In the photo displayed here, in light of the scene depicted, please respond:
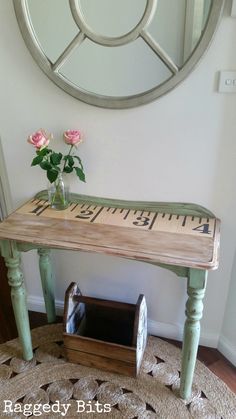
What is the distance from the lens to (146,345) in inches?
64.7

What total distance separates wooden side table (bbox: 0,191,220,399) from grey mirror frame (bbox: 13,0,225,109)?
1.41 ft

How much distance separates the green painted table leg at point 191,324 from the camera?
3.62ft

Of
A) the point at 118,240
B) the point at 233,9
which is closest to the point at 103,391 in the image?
the point at 118,240

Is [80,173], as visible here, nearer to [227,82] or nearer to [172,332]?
[227,82]

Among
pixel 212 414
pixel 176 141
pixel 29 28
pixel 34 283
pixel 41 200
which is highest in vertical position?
pixel 29 28

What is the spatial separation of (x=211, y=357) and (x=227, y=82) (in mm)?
1258

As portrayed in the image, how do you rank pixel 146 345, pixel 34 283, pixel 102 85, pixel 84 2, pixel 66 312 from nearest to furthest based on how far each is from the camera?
pixel 84 2
pixel 102 85
pixel 66 312
pixel 146 345
pixel 34 283

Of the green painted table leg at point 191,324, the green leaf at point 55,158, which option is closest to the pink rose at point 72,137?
the green leaf at point 55,158

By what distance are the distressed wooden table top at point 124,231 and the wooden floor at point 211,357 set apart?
72 centimetres

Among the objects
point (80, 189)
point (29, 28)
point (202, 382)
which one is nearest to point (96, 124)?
point (80, 189)

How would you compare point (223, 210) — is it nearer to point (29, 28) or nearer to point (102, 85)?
point (102, 85)

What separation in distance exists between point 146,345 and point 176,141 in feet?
3.33

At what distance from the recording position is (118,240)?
1.18 meters

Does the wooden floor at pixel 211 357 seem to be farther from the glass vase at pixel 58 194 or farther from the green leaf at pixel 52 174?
the green leaf at pixel 52 174
